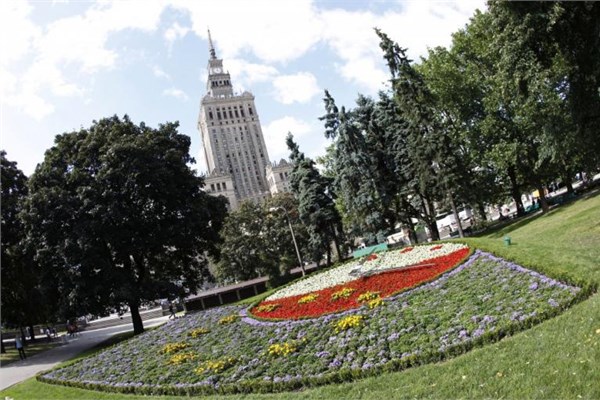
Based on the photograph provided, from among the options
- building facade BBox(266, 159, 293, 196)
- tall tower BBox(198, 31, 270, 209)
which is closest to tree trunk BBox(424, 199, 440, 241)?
building facade BBox(266, 159, 293, 196)

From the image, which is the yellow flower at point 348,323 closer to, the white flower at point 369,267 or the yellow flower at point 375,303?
the yellow flower at point 375,303

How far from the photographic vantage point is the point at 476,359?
25.1ft

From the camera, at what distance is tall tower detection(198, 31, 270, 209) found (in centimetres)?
A: 12579

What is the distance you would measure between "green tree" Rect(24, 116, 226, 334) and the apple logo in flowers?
8.16 meters

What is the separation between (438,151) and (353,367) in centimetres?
2253

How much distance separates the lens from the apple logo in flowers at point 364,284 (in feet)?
47.9

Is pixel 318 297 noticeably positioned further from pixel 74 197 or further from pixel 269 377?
pixel 74 197

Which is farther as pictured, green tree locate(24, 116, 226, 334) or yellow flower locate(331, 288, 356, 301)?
green tree locate(24, 116, 226, 334)

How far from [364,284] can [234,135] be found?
4528 inches

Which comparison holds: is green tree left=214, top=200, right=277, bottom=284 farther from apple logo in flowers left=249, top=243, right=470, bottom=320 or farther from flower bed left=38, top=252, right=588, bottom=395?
flower bed left=38, top=252, right=588, bottom=395

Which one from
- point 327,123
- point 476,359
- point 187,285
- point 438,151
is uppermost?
point 327,123

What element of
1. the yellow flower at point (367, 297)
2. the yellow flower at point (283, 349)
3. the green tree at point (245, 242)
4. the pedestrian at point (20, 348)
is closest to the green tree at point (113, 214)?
the pedestrian at point (20, 348)

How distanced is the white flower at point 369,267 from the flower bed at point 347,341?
2.84m

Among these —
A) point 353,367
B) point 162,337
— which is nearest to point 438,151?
point 162,337
